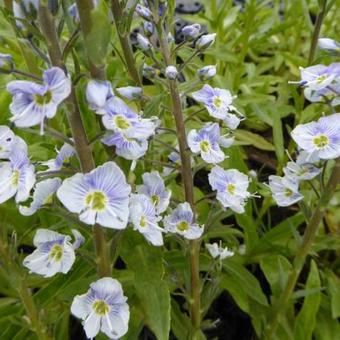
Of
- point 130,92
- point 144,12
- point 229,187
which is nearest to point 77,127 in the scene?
point 130,92

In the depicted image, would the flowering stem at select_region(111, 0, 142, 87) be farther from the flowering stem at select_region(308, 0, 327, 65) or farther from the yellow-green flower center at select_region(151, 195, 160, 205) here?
the flowering stem at select_region(308, 0, 327, 65)

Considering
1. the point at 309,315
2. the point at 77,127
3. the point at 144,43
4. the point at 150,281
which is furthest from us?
the point at 309,315

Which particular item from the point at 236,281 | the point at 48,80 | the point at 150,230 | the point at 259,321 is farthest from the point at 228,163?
the point at 48,80

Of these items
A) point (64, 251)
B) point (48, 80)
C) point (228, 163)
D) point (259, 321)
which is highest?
point (48, 80)

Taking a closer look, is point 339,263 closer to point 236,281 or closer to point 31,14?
point 236,281

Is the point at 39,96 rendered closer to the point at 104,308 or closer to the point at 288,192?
the point at 104,308

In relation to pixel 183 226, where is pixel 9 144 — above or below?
above
